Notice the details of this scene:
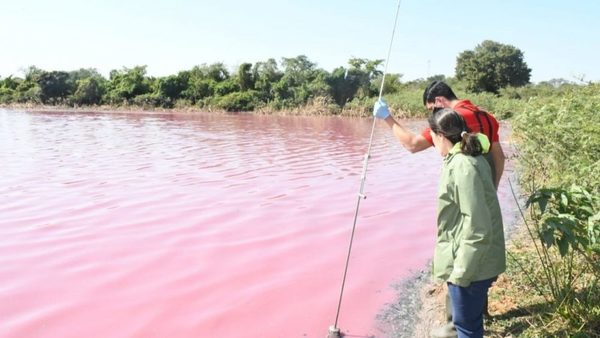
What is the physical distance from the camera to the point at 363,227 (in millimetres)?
5969

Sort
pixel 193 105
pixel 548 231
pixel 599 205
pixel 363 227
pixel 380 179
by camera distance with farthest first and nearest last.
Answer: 1. pixel 193 105
2. pixel 380 179
3. pixel 363 227
4. pixel 599 205
5. pixel 548 231

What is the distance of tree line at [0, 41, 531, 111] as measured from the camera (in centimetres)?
3934

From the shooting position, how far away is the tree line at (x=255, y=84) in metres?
39.3

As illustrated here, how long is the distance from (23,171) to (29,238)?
4766 mm

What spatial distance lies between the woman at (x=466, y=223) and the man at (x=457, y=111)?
1.86ft

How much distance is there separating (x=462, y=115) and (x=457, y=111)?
0.06m

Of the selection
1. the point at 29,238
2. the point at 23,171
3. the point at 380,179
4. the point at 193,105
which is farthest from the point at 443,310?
the point at 193,105

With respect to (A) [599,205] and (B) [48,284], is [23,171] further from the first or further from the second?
(A) [599,205]

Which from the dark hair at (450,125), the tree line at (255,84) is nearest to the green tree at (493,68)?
the tree line at (255,84)

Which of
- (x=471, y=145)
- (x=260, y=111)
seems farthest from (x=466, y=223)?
(x=260, y=111)

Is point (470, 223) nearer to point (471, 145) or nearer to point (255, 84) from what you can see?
point (471, 145)

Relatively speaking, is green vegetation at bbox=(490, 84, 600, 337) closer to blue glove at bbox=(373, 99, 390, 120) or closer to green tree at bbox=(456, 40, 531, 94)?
blue glove at bbox=(373, 99, 390, 120)

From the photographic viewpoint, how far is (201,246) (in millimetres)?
5184

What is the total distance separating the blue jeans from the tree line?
1372 inches
